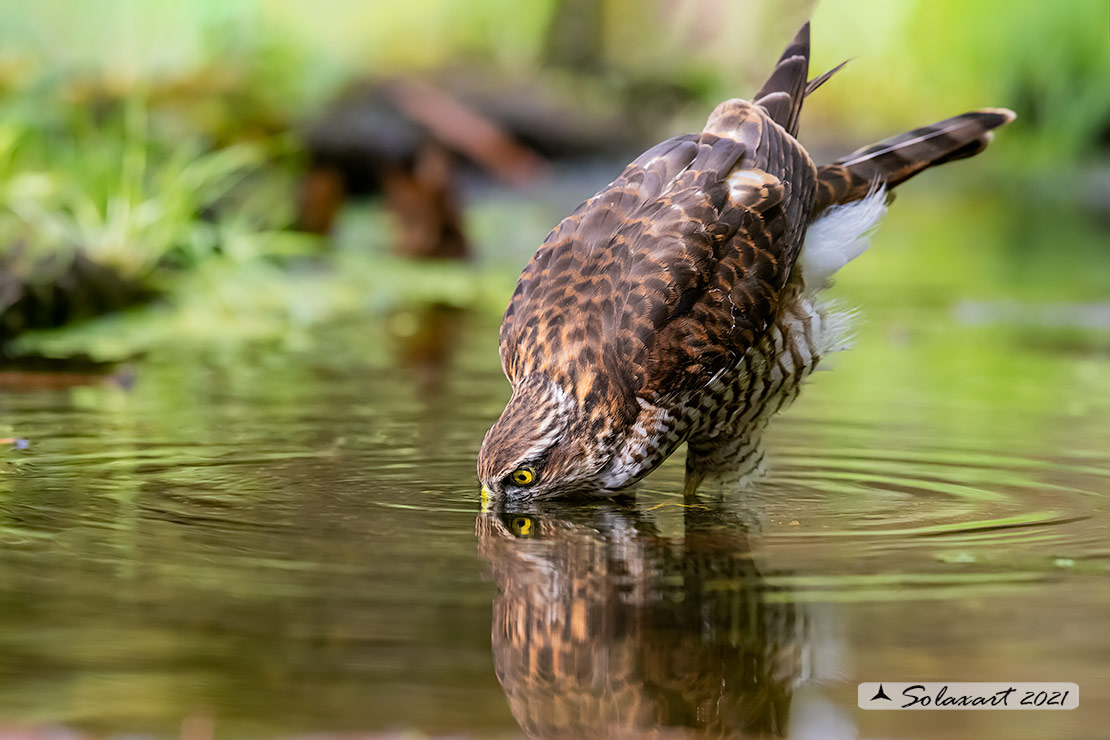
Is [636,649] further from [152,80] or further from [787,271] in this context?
[152,80]

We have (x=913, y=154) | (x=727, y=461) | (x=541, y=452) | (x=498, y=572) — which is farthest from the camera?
(x=913, y=154)

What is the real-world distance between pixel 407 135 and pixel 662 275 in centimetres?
1055

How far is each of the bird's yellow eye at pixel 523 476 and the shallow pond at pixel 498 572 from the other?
0.10 metres

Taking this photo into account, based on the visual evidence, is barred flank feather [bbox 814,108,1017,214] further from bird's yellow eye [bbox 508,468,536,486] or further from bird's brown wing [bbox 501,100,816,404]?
bird's yellow eye [bbox 508,468,536,486]

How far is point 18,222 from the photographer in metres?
7.61

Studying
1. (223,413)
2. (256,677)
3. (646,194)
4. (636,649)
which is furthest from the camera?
(223,413)

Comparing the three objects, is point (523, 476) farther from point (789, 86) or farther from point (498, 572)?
point (789, 86)

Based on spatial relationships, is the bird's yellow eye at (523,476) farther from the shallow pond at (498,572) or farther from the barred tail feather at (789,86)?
the barred tail feather at (789,86)

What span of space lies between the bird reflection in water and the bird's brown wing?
0.40 m

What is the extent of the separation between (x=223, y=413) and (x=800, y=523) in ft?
7.44

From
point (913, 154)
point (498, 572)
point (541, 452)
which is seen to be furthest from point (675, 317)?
point (913, 154)

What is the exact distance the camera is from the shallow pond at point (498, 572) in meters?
2.32

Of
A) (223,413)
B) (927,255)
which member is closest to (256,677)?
(223,413)

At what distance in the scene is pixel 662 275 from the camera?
3848 millimetres
